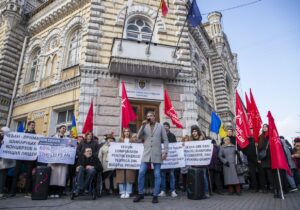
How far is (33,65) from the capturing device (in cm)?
1711

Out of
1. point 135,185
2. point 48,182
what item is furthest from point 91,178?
point 135,185

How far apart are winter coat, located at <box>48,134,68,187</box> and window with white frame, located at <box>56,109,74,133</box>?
6.37 metres

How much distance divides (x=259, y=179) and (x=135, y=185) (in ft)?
14.1

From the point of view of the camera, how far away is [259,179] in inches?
326

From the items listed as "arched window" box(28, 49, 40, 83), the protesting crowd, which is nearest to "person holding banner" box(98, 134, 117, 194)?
the protesting crowd

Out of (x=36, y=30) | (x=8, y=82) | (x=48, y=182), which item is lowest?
(x=48, y=182)

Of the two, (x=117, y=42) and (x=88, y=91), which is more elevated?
(x=117, y=42)

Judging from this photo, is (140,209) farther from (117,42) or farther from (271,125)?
(117,42)

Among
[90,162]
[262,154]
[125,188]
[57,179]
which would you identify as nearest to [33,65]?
[57,179]

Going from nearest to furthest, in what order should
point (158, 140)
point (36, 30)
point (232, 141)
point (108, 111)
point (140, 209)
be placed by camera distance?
point (140, 209) < point (158, 140) < point (232, 141) < point (108, 111) < point (36, 30)

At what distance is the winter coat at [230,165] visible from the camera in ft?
24.5

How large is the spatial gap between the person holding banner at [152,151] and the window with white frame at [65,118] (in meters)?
8.13

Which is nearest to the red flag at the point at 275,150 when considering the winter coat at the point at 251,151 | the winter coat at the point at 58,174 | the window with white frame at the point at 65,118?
the winter coat at the point at 251,151

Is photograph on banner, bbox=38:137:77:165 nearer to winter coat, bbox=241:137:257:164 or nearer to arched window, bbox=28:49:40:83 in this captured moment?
winter coat, bbox=241:137:257:164
